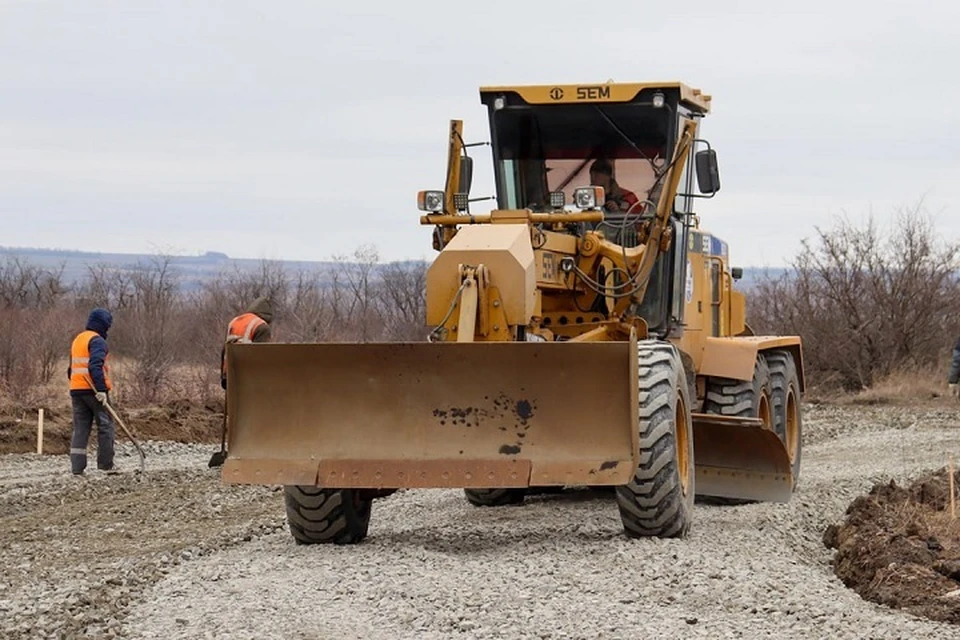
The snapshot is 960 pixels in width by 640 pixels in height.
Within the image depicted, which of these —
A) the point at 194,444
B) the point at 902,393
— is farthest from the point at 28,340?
the point at 902,393

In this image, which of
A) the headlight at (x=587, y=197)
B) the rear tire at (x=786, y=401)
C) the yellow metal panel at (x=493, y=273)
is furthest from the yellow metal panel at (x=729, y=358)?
the yellow metal panel at (x=493, y=273)

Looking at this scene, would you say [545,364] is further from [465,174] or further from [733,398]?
[733,398]

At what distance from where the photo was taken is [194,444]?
65.5ft

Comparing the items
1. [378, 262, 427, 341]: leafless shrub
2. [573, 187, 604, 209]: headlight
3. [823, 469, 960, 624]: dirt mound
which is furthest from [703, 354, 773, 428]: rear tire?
[378, 262, 427, 341]: leafless shrub

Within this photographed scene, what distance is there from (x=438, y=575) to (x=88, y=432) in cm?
877

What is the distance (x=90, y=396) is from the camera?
53.5ft

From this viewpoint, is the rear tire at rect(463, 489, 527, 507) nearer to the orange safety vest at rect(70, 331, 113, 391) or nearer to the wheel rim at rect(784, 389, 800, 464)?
the wheel rim at rect(784, 389, 800, 464)

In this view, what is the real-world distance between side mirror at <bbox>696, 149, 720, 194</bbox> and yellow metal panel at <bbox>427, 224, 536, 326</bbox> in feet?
6.08

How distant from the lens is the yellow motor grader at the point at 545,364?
30.1 ft

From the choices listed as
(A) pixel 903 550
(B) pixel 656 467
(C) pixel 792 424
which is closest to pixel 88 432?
(C) pixel 792 424

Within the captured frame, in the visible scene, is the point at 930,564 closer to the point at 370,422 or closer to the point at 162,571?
the point at 370,422

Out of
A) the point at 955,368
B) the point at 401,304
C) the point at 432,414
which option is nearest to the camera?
the point at 432,414

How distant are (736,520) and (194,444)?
10.4m

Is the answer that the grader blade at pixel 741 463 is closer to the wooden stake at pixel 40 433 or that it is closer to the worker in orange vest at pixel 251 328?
the worker in orange vest at pixel 251 328
